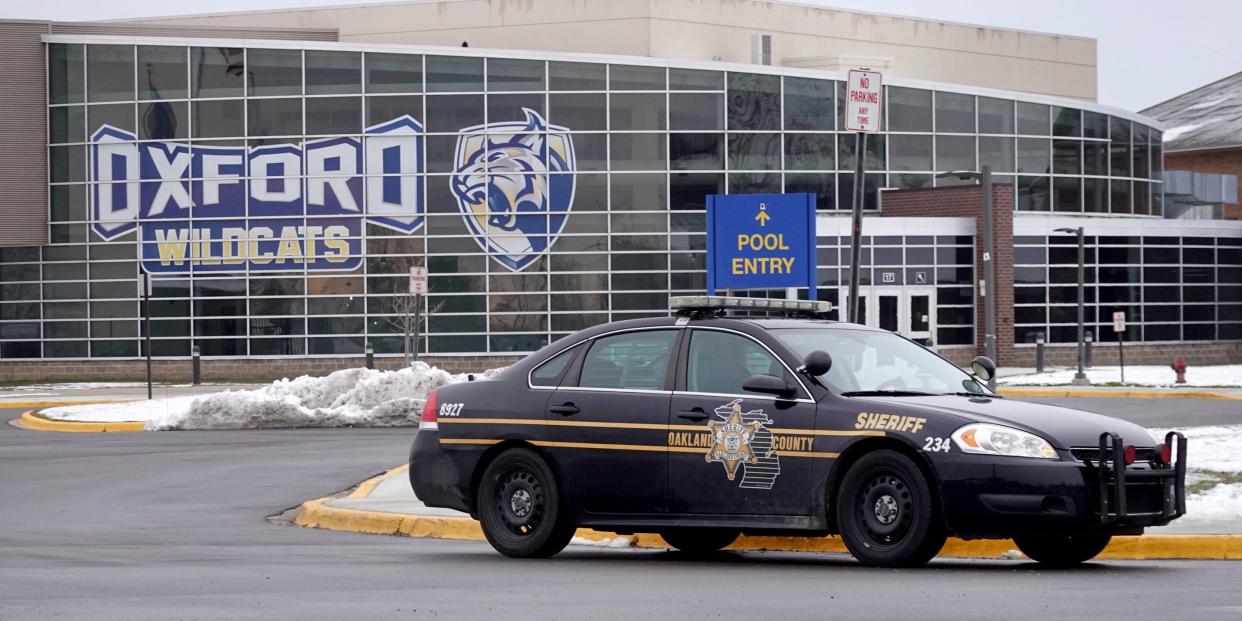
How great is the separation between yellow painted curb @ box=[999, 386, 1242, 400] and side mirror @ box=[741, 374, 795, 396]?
2502cm

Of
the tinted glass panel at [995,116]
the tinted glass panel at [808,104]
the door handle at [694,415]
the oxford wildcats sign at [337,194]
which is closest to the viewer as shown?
the door handle at [694,415]

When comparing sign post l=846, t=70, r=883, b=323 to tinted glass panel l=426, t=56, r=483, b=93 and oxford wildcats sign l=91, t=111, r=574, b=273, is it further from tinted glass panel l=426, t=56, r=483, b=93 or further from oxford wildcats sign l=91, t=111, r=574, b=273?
tinted glass panel l=426, t=56, r=483, b=93

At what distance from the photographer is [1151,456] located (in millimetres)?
10125

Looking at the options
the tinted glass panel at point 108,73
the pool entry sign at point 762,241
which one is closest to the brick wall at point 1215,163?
the tinted glass panel at point 108,73

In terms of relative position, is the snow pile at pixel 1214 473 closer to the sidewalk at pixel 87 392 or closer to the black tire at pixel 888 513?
the black tire at pixel 888 513

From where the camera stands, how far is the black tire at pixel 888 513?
9.78 metres

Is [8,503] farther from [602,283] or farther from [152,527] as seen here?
[602,283]

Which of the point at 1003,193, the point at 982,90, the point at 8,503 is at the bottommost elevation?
the point at 8,503

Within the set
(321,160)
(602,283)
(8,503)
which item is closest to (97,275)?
(321,160)

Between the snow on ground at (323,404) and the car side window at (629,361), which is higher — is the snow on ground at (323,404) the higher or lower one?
the lower one

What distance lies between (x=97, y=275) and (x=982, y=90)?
2646 cm

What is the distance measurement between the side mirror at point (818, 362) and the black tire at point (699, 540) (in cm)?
151

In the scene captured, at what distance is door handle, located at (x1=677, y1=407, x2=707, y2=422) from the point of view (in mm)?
10711

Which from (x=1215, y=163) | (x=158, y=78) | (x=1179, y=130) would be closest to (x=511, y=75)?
(x=158, y=78)
